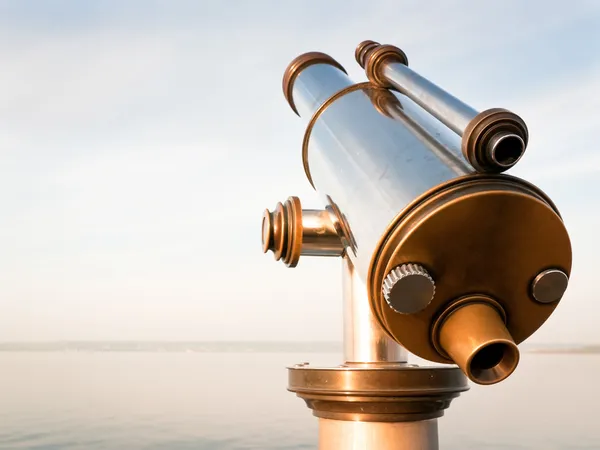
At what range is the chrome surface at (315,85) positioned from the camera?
6.40 feet

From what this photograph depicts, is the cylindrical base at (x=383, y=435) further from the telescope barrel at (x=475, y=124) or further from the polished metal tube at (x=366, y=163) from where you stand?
the telescope barrel at (x=475, y=124)

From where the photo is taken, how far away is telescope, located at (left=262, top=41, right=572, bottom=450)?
116 cm

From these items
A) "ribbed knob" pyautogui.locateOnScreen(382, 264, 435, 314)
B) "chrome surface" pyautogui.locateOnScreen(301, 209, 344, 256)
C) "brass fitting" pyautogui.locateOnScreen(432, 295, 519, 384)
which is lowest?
"brass fitting" pyautogui.locateOnScreen(432, 295, 519, 384)

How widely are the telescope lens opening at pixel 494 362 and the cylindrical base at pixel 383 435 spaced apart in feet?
1.13

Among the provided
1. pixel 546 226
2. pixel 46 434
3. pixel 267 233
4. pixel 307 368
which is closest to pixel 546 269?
pixel 546 226

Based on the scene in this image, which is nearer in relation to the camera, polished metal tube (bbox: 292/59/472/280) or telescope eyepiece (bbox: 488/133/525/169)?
telescope eyepiece (bbox: 488/133/525/169)

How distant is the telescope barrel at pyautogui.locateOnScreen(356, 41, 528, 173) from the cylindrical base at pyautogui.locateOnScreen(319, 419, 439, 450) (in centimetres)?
59

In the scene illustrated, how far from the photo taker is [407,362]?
1566 mm

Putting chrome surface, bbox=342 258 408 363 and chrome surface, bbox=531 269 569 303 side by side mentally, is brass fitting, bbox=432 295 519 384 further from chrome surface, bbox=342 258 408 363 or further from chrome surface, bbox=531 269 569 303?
chrome surface, bbox=342 258 408 363

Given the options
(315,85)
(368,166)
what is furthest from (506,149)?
(315,85)

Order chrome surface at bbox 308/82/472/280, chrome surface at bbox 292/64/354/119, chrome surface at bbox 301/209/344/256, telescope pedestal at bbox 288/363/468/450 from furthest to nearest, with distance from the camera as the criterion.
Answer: chrome surface at bbox 292/64/354/119, chrome surface at bbox 301/209/344/256, telescope pedestal at bbox 288/363/468/450, chrome surface at bbox 308/82/472/280

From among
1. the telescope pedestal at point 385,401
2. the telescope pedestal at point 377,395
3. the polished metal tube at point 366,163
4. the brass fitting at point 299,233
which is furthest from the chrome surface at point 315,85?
the telescope pedestal at point 385,401

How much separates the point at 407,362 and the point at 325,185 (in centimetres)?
47

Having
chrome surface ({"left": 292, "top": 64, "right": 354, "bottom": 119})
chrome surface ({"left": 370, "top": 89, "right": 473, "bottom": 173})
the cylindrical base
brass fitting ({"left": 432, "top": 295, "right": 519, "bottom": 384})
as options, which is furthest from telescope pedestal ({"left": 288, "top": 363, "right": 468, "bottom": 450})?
chrome surface ({"left": 292, "top": 64, "right": 354, "bottom": 119})
